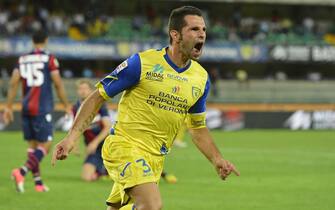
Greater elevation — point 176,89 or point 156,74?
point 156,74

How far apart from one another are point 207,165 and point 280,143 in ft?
24.5

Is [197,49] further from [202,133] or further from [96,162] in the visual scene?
[96,162]

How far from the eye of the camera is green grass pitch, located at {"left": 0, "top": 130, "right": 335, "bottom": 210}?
10.3 m

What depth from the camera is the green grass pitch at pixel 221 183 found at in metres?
10.3

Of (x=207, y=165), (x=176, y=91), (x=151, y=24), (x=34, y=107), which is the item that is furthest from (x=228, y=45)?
(x=176, y=91)

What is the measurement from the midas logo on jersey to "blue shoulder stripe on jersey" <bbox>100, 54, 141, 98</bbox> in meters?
0.08

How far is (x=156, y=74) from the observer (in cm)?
638

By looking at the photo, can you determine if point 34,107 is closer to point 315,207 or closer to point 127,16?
point 315,207

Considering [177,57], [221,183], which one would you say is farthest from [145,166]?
[221,183]

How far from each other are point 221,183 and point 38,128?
11.1 feet

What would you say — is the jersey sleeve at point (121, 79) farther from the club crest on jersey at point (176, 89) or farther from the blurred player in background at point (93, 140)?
the blurred player in background at point (93, 140)

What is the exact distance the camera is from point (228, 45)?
1622 inches

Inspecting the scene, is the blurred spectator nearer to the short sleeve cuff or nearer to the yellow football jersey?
the short sleeve cuff

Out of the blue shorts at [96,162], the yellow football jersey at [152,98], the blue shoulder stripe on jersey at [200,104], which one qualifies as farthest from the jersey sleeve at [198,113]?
the blue shorts at [96,162]
